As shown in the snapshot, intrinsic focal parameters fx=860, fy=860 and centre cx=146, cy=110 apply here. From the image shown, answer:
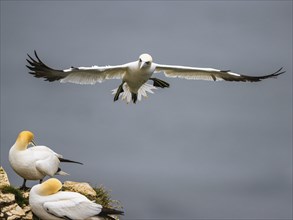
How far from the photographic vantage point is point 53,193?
48.4 feet

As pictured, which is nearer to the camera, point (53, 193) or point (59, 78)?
point (53, 193)

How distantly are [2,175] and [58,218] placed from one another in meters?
1.98

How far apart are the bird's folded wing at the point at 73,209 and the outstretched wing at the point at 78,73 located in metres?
4.66

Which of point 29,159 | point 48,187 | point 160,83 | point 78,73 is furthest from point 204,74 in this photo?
point 48,187

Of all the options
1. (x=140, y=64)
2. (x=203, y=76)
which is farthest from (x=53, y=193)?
(x=203, y=76)

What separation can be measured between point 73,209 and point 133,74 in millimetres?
7174

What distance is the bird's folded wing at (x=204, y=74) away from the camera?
74.0 feet

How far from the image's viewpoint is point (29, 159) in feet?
53.2

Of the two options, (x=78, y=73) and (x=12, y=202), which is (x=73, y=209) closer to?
(x=12, y=202)

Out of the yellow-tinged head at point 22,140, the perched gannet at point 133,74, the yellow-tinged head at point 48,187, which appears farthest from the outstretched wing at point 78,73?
the yellow-tinged head at point 48,187

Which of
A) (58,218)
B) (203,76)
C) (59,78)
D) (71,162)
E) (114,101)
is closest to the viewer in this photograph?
(58,218)

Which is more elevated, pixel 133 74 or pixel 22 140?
pixel 133 74

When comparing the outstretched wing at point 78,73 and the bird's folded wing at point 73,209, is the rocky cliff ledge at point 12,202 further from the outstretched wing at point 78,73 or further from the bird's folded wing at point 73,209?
the outstretched wing at point 78,73

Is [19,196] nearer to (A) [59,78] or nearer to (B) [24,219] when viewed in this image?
(B) [24,219]
